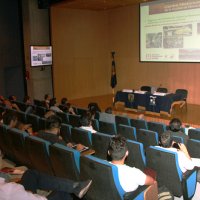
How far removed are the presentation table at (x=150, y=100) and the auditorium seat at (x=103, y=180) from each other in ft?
21.8

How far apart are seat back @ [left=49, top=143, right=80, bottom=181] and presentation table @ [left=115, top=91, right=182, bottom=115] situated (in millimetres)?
6185

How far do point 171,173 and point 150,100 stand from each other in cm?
641

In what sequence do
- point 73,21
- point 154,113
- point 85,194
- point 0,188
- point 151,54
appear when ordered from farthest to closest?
point 73,21 → point 151,54 → point 154,113 → point 85,194 → point 0,188

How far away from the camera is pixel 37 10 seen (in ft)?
35.9

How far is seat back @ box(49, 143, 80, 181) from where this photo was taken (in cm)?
341

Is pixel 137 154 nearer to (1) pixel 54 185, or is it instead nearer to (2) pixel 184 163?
(2) pixel 184 163

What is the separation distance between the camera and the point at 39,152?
3986 millimetres

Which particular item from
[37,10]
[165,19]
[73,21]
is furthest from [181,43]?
[37,10]

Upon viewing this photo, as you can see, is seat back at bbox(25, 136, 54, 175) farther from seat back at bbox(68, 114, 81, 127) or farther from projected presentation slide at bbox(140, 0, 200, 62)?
projected presentation slide at bbox(140, 0, 200, 62)

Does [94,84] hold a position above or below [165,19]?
below

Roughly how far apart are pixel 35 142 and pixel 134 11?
10082mm

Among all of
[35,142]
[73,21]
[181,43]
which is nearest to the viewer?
[35,142]

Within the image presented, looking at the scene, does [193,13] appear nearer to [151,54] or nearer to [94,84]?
[151,54]

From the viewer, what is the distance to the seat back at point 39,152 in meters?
3.87
